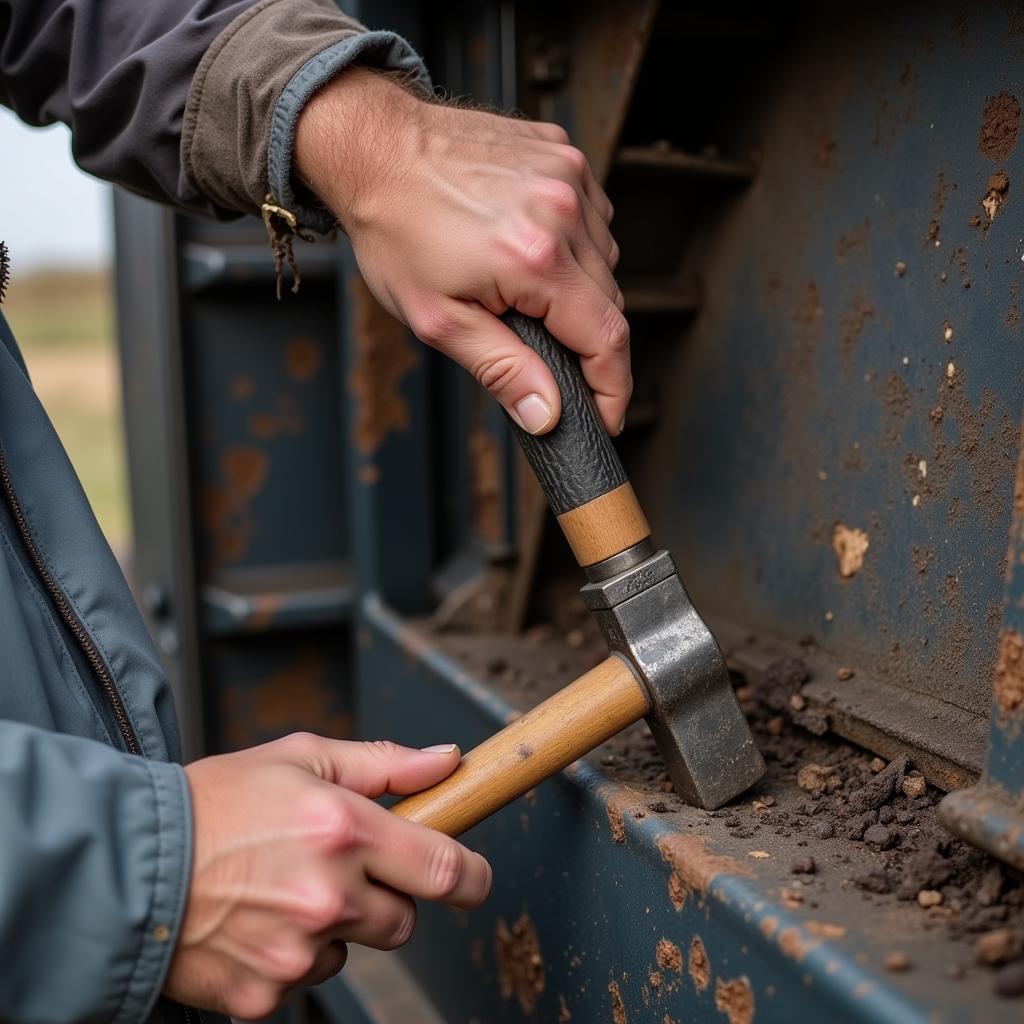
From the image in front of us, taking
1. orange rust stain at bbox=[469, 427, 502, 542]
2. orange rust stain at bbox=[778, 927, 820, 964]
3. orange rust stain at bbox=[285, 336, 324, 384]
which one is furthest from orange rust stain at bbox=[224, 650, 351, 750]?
orange rust stain at bbox=[778, 927, 820, 964]

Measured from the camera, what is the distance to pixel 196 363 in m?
2.30

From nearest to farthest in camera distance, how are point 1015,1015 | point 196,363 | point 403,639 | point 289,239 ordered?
point 1015,1015 → point 289,239 → point 403,639 → point 196,363

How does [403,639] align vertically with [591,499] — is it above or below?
below

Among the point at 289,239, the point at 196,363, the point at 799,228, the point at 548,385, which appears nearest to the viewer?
the point at 548,385

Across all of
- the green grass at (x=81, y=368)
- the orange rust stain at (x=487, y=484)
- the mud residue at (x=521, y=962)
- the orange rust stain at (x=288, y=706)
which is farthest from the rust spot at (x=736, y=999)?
the green grass at (x=81, y=368)

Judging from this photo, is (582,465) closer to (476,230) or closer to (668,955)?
(476,230)

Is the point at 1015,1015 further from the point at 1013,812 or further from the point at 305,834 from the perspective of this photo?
the point at 305,834

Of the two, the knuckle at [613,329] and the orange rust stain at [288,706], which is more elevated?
the knuckle at [613,329]

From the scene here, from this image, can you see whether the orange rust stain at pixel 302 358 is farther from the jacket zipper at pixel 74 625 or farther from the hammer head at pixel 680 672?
the hammer head at pixel 680 672

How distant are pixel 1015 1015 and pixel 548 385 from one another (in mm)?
630

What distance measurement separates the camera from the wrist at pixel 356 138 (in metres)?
1.12

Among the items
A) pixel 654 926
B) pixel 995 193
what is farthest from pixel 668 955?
pixel 995 193

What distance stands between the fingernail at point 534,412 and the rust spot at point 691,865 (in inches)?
15.5

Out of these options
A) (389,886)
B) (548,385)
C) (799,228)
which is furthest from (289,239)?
(389,886)
